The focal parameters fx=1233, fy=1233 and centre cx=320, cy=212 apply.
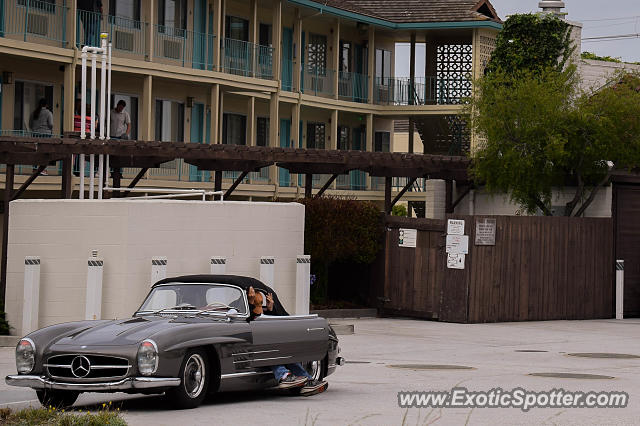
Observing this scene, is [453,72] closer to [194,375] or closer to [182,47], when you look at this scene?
[182,47]

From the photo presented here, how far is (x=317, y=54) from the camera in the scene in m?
46.0

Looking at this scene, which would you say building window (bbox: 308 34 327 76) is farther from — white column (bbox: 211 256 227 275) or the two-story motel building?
white column (bbox: 211 256 227 275)

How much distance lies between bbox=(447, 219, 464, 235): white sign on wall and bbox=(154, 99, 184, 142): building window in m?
15.7

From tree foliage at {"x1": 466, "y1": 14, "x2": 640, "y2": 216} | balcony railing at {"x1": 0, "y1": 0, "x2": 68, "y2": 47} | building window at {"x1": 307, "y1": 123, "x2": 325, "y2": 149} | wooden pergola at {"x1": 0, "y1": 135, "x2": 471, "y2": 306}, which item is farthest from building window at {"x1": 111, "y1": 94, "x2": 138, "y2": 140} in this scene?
tree foliage at {"x1": 466, "y1": 14, "x2": 640, "y2": 216}

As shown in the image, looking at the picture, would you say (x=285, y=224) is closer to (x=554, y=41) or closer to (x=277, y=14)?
(x=554, y=41)

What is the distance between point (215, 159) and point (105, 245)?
6323 millimetres

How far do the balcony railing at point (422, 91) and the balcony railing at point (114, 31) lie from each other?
14.5 m

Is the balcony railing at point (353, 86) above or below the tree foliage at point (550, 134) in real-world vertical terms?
above

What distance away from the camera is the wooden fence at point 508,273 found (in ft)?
81.6

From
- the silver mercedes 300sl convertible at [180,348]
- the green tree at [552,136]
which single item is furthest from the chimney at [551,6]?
the silver mercedes 300sl convertible at [180,348]

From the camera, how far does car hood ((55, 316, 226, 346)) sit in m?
11.7

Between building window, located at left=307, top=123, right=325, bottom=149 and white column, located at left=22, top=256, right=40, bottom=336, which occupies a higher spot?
building window, located at left=307, top=123, right=325, bottom=149

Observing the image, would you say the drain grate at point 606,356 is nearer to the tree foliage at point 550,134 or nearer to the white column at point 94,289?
the white column at point 94,289

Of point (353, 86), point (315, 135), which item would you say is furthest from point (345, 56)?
point (315, 135)
